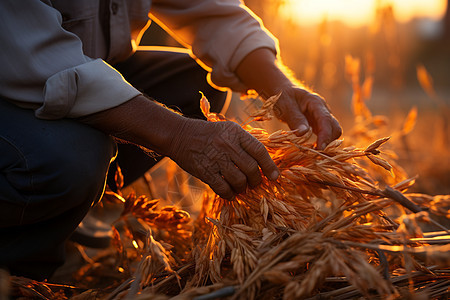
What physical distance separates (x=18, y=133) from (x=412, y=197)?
965 millimetres

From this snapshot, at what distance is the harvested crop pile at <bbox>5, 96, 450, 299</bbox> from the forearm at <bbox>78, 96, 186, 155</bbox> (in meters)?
0.13

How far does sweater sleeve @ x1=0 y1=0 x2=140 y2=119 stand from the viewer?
1.00m

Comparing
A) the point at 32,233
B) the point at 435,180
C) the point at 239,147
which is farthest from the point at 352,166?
the point at 435,180

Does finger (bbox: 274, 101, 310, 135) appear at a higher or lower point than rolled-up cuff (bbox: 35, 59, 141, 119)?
higher

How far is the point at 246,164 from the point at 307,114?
434 millimetres

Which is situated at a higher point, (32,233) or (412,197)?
(412,197)

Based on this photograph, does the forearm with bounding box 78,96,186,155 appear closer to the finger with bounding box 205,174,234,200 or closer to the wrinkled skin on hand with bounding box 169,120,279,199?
the wrinkled skin on hand with bounding box 169,120,279,199

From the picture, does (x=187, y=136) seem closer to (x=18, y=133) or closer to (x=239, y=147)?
(x=239, y=147)

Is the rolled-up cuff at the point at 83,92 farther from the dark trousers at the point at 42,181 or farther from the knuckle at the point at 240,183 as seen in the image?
the knuckle at the point at 240,183

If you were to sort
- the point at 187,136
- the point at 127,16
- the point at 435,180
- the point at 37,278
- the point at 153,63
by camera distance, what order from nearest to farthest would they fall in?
the point at 187,136
the point at 37,278
the point at 127,16
the point at 153,63
the point at 435,180

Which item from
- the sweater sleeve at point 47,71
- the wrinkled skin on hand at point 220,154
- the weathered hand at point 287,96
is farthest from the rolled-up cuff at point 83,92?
the weathered hand at point 287,96

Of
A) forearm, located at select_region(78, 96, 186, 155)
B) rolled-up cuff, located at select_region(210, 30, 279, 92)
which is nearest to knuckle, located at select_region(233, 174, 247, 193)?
forearm, located at select_region(78, 96, 186, 155)

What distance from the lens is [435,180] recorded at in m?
2.67

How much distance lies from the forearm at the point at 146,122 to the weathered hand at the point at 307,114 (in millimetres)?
404
